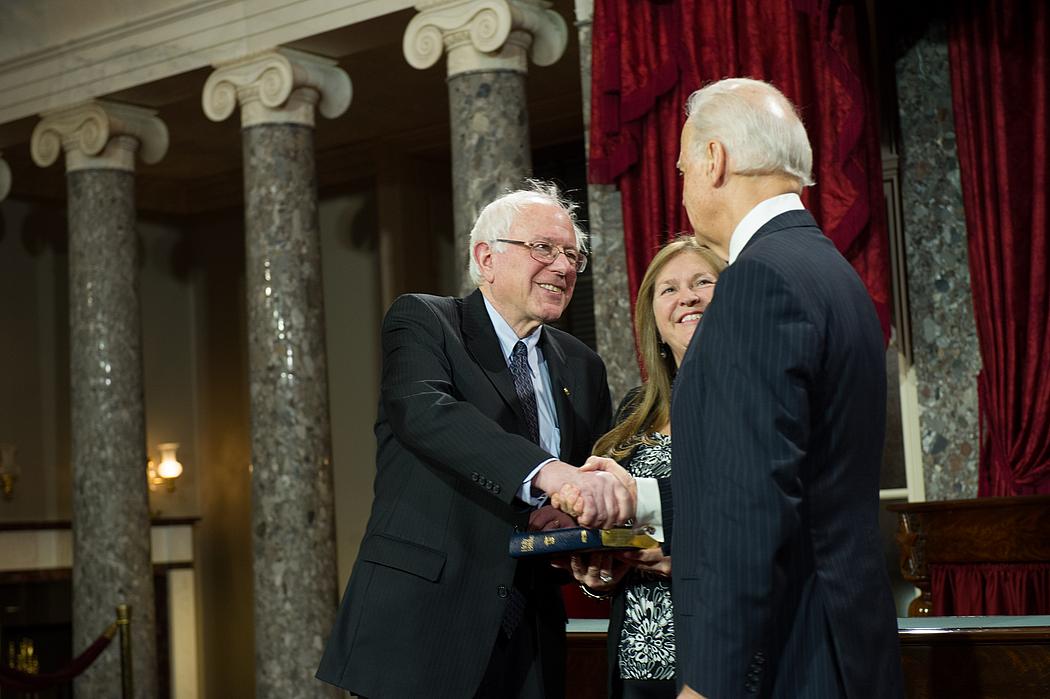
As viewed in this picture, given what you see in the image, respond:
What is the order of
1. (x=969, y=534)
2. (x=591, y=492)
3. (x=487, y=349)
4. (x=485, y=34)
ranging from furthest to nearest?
(x=485, y=34)
(x=969, y=534)
(x=487, y=349)
(x=591, y=492)

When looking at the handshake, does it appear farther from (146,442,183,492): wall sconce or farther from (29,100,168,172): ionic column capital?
(146,442,183,492): wall sconce

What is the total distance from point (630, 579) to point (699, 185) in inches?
43.5

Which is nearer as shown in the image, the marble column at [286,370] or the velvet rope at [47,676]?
the velvet rope at [47,676]

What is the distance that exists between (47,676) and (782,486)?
698 centimetres

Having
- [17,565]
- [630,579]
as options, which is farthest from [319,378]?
[630,579]

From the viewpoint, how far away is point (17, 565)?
12.2m

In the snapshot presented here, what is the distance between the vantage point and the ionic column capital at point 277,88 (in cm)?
882

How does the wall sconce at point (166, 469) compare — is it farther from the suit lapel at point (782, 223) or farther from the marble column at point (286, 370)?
the suit lapel at point (782, 223)

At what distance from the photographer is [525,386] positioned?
334cm

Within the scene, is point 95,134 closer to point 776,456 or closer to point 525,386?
point 525,386

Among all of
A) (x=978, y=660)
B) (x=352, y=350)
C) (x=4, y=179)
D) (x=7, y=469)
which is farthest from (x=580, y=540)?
(x=7, y=469)

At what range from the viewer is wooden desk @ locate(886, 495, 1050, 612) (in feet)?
20.7

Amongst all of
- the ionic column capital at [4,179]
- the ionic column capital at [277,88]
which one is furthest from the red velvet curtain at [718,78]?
the ionic column capital at [4,179]

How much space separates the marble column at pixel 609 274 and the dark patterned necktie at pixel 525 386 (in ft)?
13.1
